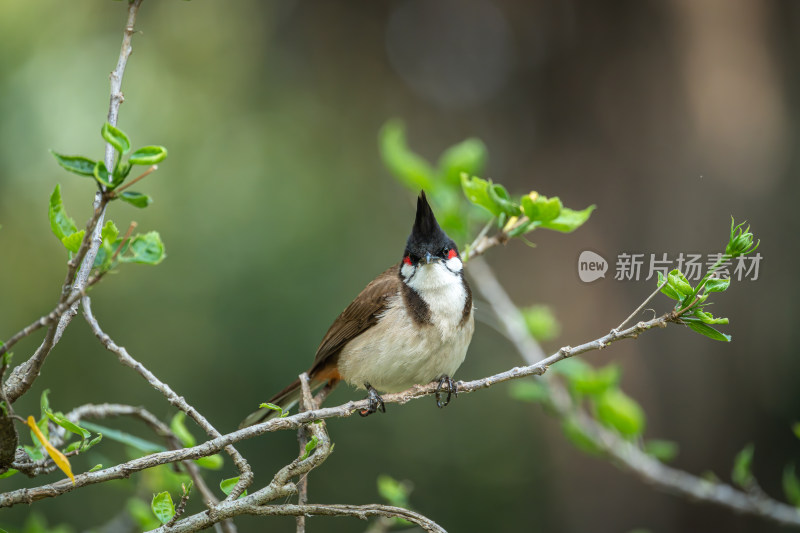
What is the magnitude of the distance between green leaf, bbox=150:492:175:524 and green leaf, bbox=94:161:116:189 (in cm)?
56

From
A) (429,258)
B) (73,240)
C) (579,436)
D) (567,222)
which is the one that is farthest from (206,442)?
(579,436)

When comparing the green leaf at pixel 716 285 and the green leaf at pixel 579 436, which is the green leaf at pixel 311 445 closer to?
the green leaf at pixel 716 285

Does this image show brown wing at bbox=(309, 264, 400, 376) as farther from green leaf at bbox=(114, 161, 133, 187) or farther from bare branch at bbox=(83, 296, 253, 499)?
green leaf at bbox=(114, 161, 133, 187)

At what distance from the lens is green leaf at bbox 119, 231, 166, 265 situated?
1233 millimetres

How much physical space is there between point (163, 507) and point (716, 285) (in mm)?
1090

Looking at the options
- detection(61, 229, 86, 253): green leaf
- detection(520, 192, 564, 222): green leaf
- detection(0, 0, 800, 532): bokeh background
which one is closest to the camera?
detection(61, 229, 86, 253): green leaf

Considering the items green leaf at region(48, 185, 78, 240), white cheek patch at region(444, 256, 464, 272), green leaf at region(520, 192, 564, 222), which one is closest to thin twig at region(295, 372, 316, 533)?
green leaf at region(48, 185, 78, 240)

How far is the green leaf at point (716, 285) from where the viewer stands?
1.33 meters

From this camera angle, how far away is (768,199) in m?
4.75

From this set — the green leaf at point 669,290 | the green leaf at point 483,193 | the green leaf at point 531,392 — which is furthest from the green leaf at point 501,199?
the green leaf at point 531,392

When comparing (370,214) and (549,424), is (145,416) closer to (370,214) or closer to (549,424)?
(549,424)

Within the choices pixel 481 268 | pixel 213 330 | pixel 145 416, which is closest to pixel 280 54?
pixel 213 330

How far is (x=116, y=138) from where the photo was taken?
1.13 metres

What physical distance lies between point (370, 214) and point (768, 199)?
10.0 feet
